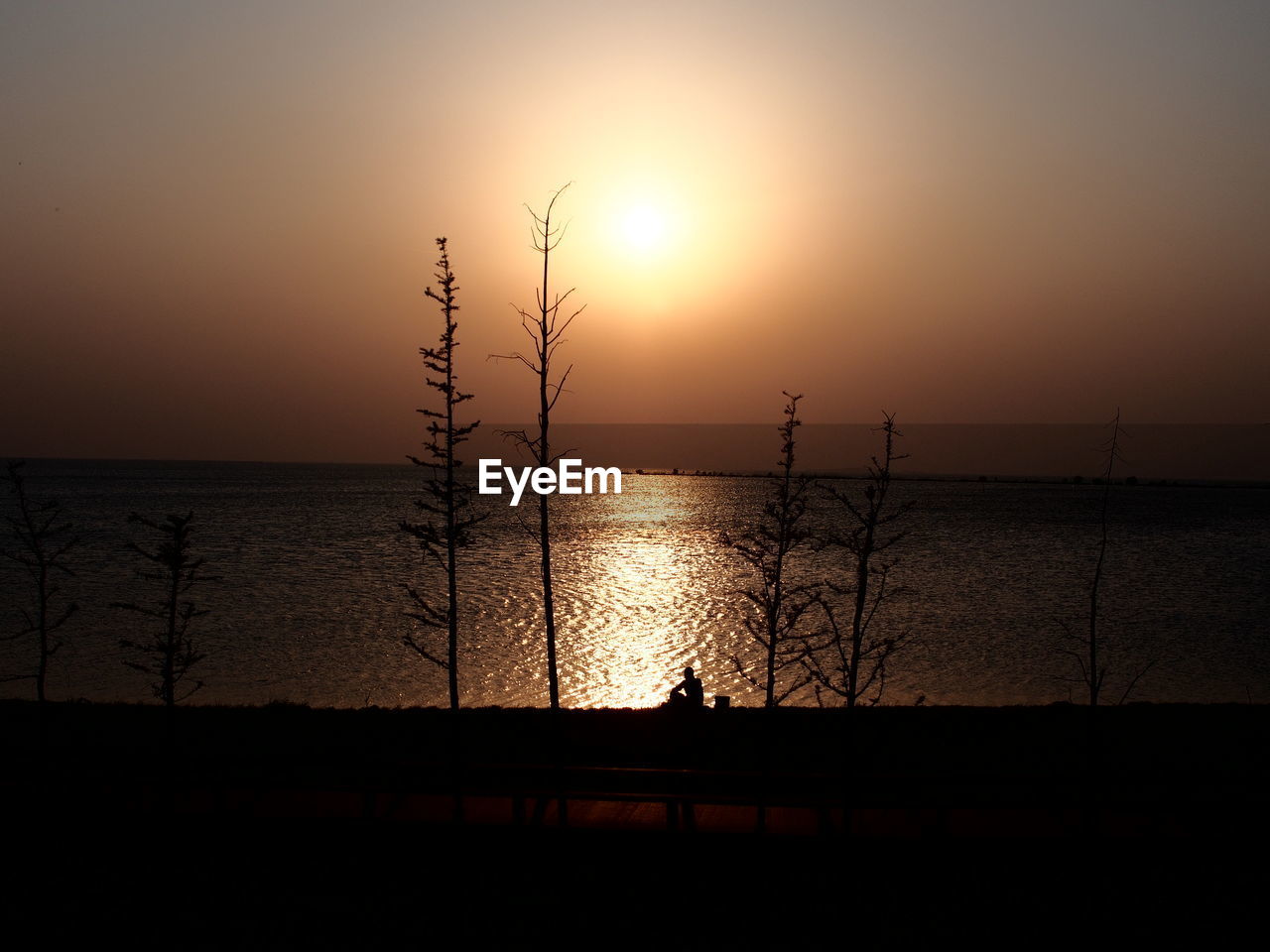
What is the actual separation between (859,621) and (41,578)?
19778 millimetres

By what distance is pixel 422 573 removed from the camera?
2753 inches

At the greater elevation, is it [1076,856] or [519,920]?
[1076,856]

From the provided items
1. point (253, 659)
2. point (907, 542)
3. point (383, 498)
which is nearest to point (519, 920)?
point (253, 659)

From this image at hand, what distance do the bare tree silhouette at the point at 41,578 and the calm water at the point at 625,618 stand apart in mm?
1416

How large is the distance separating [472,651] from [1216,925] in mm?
34524

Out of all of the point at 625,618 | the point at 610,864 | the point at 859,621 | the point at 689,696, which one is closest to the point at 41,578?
the point at 689,696

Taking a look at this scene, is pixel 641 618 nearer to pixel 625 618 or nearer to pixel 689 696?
Result: pixel 625 618

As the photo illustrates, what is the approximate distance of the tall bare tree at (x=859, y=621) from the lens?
16.3 m

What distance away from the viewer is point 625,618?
51219 mm

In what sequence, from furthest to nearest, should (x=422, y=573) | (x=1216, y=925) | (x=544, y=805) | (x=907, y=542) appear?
(x=907, y=542)
(x=422, y=573)
(x=544, y=805)
(x=1216, y=925)

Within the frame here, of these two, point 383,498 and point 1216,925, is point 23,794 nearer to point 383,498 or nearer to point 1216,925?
point 1216,925

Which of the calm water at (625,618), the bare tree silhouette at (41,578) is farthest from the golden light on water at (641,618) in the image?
the bare tree silhouette at (41,578)

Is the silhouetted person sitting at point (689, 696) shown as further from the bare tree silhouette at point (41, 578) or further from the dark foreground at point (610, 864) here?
the bare tree silhouette at point (41, 578)

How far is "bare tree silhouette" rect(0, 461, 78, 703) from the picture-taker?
19.4m
